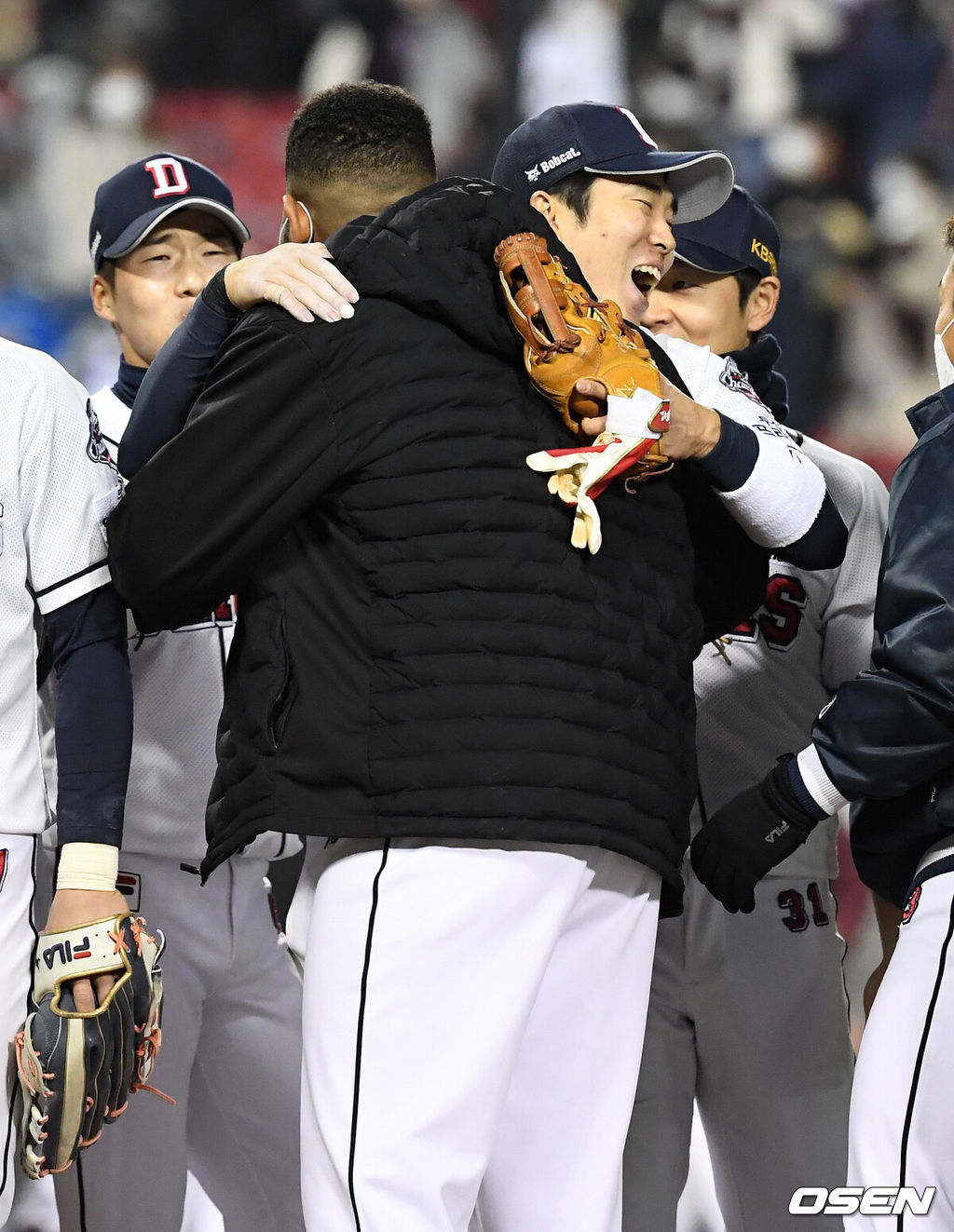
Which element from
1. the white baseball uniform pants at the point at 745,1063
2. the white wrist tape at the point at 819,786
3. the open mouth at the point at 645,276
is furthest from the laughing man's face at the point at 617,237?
the white baseball uniform pants at the point at 745,1063

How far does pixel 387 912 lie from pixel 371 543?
12.3 inches

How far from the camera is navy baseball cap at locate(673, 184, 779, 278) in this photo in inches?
82.1

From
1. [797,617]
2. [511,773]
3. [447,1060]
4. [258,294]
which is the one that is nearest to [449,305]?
[258,294]

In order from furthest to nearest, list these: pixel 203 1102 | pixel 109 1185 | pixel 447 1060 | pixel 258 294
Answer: pixel 203 1102 → pixel 109 1185 → pixel 258 294 → pixel 447 1060

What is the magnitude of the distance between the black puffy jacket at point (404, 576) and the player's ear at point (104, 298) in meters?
0.83

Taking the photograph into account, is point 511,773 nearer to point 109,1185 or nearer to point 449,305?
point 449,305

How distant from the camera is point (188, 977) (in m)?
1.80

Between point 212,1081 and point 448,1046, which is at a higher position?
point 448,1046

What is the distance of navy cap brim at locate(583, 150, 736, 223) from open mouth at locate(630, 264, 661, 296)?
10 centimetres

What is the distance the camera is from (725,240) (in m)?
2.10

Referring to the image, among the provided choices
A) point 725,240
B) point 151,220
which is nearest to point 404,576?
point 151,220

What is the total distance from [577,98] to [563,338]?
2.79 meters

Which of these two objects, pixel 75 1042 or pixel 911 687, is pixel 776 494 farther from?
pixel 75 1042

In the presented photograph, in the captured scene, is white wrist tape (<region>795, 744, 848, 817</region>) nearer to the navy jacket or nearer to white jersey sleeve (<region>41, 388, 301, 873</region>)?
the navy jacket
